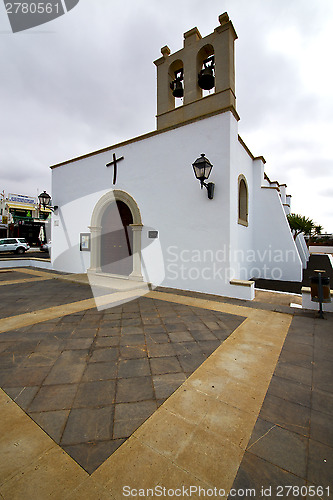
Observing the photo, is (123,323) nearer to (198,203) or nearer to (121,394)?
(121,394)

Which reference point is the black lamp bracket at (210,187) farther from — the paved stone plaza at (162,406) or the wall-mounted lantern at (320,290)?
the paved stone plaza at (162,406)

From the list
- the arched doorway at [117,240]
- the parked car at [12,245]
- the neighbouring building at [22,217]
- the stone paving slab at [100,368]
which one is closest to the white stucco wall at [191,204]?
the arched doorway at [117,240]

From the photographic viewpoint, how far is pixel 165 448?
1.52 metres

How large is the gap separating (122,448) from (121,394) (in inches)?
22.2

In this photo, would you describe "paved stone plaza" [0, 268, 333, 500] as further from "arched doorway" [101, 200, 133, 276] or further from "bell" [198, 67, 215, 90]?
"bell" [198, 67, 215, 90]

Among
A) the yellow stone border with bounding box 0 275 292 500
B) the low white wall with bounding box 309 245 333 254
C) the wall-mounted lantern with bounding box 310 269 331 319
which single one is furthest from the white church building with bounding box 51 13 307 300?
the low white wall with bounding box 309 245 333 254

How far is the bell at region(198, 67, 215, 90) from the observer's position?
6176 mm

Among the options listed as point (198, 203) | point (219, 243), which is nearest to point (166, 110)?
point (198, 203)

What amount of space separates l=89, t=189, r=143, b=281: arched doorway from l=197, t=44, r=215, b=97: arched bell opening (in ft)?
13.6

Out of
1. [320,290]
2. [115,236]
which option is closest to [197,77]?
[115,236]

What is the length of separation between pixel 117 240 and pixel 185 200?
3500 mm

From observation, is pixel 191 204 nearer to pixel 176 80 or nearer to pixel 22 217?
pixel 176 80

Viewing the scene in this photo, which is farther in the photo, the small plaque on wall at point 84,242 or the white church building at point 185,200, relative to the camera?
the small plaque on wall at point 84,242

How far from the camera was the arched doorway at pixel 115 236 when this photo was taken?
759 centimetres
